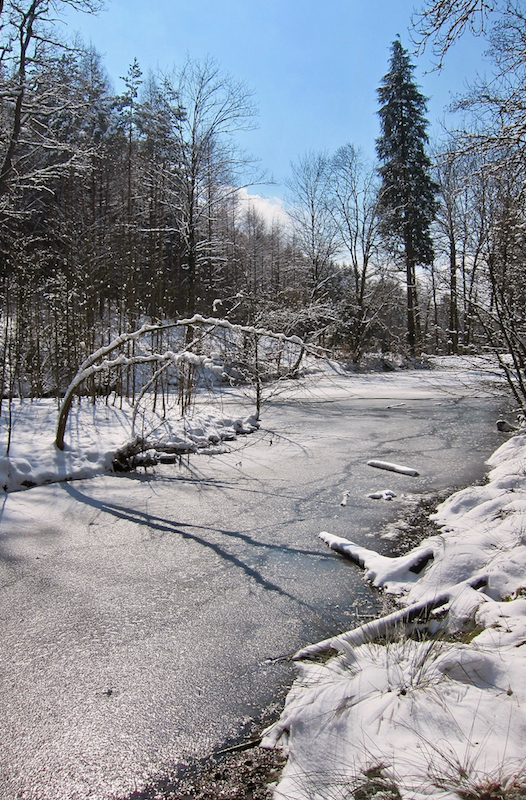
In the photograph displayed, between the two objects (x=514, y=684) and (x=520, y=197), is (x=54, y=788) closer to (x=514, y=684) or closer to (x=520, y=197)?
(x=514, y=684)

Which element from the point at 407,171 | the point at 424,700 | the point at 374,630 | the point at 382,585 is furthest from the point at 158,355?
the point at 407,171

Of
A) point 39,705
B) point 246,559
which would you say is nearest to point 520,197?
point 246,559

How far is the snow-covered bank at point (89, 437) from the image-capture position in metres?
6.29

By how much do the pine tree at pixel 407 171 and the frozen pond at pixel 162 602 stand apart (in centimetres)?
2063

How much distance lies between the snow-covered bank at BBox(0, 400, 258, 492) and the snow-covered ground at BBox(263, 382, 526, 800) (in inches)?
175

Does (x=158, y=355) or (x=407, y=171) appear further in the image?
(x=407, y=171)

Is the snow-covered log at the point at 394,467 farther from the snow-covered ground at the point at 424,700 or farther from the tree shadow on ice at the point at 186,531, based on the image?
the snow-covered ground at the point at 424,700

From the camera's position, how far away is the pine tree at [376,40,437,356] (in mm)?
25484

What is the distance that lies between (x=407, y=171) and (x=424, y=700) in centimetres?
2778

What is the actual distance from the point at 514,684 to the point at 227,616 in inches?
75.3

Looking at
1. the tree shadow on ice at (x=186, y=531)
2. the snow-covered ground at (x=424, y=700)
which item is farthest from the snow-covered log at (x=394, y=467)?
the snow-covered ground at (x=424, y=700)

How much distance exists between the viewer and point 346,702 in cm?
235

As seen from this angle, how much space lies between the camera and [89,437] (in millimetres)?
7629

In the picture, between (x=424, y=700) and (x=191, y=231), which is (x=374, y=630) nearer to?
(x=424, y=700)
